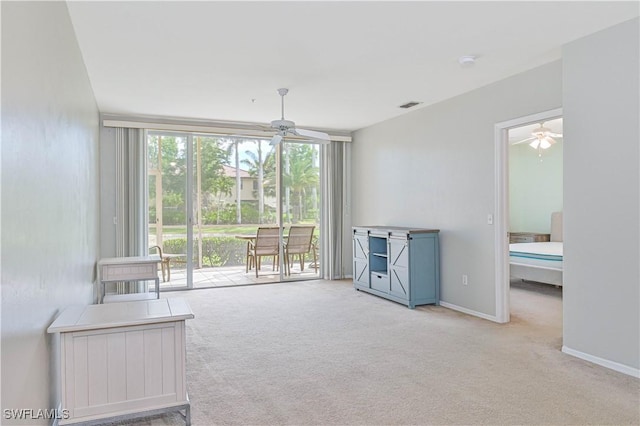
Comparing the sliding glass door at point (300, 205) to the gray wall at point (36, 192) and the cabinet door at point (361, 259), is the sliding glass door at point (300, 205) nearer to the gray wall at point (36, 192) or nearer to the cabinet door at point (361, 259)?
the cabinet door at point (361, 259)

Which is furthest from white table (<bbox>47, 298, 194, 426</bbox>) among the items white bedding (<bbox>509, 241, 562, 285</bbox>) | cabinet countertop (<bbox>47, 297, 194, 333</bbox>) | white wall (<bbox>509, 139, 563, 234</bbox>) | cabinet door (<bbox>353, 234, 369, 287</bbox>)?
white wall (<bbox>509, 139, 563, 234</bbox>)

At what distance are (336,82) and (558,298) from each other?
3.89m

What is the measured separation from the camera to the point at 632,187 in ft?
9.75

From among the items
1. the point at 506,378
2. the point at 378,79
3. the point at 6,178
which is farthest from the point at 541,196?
the point at 6,178

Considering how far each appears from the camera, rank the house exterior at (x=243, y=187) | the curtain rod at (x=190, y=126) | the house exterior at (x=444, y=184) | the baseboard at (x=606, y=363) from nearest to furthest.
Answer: the house exterior at (x=444, y=184)
the baseboard at (x=606, y=363)
the curtain rod at (x=190, y=126)
the house exterior at (x=243, y=187)

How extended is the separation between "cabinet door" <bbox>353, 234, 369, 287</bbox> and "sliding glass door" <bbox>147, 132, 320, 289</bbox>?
1.18 m

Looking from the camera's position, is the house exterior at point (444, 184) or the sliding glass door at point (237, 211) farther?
the sliding glass door at point (237, 211)

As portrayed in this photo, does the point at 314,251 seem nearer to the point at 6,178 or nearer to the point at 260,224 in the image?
the point at 260,224

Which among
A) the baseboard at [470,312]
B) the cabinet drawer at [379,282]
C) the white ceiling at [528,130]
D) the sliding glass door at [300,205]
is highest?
the white ceiling at [528,130]

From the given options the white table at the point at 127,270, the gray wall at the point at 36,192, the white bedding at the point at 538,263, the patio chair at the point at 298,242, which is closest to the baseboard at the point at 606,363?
the white bedding at the point at 538,263

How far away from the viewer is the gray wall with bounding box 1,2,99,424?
1.49m

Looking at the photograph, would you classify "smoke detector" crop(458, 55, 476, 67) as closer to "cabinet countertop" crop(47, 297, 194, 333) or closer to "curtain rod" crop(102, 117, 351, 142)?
"curtain rod" crop(102, 117, 351, 142)

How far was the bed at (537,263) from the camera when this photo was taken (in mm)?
5625

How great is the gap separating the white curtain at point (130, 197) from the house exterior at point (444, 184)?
0.20m
